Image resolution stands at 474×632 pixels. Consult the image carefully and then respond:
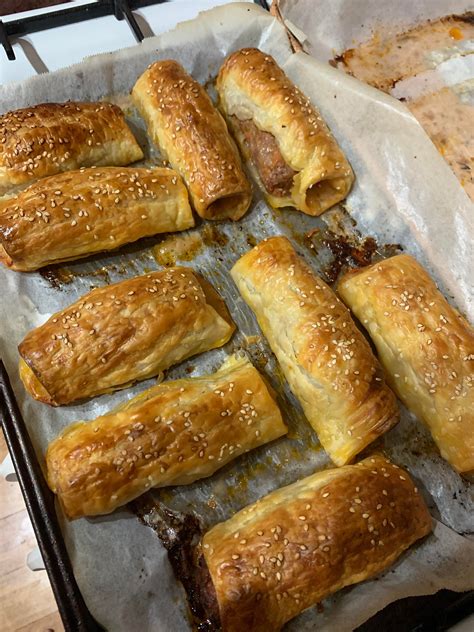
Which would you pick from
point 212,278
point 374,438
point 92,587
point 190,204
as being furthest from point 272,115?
point 92,587

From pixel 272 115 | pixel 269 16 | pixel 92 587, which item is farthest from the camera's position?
pixel 269 16

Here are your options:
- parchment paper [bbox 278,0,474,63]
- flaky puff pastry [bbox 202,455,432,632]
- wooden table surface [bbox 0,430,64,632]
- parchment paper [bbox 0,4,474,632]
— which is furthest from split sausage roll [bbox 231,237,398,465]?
parchment paper [bbox 278,0,474,63]

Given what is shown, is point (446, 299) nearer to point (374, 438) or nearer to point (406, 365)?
point (406, 365)

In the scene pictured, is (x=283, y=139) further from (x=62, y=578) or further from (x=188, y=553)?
(x=62, y=578)

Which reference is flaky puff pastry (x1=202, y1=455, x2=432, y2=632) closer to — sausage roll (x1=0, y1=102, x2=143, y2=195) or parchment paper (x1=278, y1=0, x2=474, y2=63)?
sausage roll (x1=0, y1=102, x2=143, y2=195)

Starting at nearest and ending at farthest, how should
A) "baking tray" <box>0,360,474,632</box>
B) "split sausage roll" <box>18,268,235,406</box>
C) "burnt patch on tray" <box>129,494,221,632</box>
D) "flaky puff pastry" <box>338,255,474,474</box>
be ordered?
"baking tray" <box>0,360,474,632</box> < "burnt patch on tray" <box>129,494,221,632</box> < "split sausage roll" <box>18,268,235,406</box> < "flaky puff pastry" <box>338,255,474,474</box>
